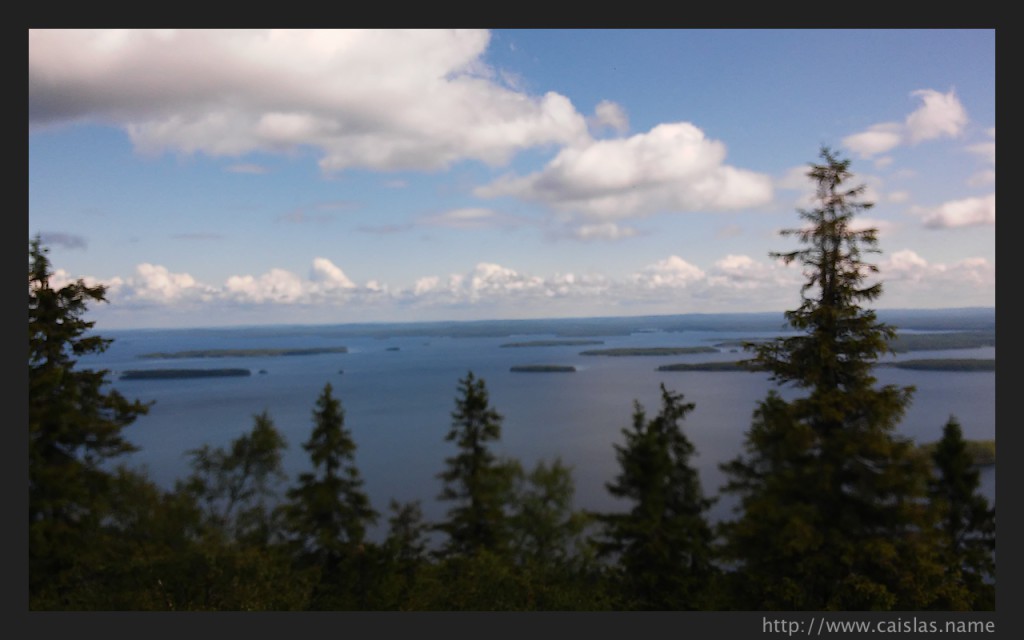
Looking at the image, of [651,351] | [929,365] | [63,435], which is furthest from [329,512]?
[651,351]

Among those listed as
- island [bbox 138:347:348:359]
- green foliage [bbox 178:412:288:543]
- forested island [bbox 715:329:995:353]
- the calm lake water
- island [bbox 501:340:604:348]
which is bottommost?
the calm lake water

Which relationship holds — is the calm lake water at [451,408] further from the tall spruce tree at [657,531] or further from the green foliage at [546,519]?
the green foliage at [546,519]

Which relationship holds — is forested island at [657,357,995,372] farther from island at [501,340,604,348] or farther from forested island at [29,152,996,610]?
forested island at [29,152,996,610]

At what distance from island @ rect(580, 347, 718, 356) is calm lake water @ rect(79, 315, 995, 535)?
187 inches

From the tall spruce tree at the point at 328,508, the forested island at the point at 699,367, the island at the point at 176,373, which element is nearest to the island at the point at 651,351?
the forested island at the point at 699,367

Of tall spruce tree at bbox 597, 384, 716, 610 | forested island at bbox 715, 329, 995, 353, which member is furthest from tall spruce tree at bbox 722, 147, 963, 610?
forested island at bbox 715, 329, 995, 353

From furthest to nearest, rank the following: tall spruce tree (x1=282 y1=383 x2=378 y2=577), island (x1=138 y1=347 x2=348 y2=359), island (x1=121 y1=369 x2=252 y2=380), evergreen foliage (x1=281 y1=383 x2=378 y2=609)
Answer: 1. island (x1=138 y1=347 x2=348 y2=359)
2. island (x1=121 y1=369 x2=252 y2=380)
3. tall spruce tree (x1=282 y1=383 x2=378 y2=577)
4. evergreen foliage (x1=281 y1=383 x2=378 y2=609)

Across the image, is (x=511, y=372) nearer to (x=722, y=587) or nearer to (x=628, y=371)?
(x=628, y=371)

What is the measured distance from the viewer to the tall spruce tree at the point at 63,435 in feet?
39.2

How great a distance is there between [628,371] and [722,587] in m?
98.9

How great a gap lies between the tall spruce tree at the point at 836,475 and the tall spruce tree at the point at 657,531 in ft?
11.2

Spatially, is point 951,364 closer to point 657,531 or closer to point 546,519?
point 546,519

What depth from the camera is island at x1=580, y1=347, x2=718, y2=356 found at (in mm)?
123250

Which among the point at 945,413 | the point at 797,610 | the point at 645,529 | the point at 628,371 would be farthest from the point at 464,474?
the point at 628,371
